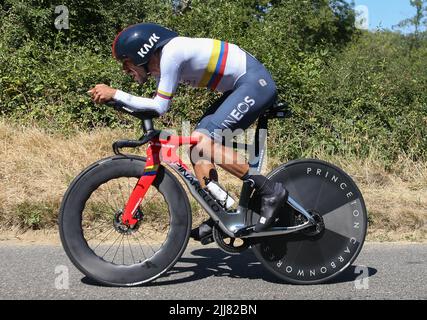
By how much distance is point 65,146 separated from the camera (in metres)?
7.58

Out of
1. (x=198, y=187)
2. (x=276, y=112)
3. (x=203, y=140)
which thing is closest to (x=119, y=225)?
(x=198, y=187)

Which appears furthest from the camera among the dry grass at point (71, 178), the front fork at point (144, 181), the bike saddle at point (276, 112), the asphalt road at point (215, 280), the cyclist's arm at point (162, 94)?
the dry grass at point (71, 178)

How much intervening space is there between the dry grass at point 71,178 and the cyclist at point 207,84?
1.77 m

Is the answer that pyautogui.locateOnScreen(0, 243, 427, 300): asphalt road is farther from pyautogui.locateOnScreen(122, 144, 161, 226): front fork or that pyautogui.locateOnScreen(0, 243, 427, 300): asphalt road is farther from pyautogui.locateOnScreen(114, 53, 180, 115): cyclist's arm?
pyautogui.locateOnScreen(114, 53, 180, 115): cyclist's arm

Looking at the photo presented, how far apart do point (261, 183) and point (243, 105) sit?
1.82 feet

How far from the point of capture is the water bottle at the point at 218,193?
4.23 metres

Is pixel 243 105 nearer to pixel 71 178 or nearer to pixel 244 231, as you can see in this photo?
pixel 244 231

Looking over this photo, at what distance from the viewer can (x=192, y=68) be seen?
4078 millimetres

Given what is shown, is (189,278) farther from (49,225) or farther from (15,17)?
(15,17)

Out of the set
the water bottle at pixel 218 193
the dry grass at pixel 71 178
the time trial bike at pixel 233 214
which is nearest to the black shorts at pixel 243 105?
the time trial bike at pixel 233 214

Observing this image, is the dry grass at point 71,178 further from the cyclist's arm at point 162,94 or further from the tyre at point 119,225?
the cyclist's arm at point 162,94

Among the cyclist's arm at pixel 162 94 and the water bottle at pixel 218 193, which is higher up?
the cyclist's arm at pixel 162 94

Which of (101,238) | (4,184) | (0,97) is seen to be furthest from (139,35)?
(0,97)
